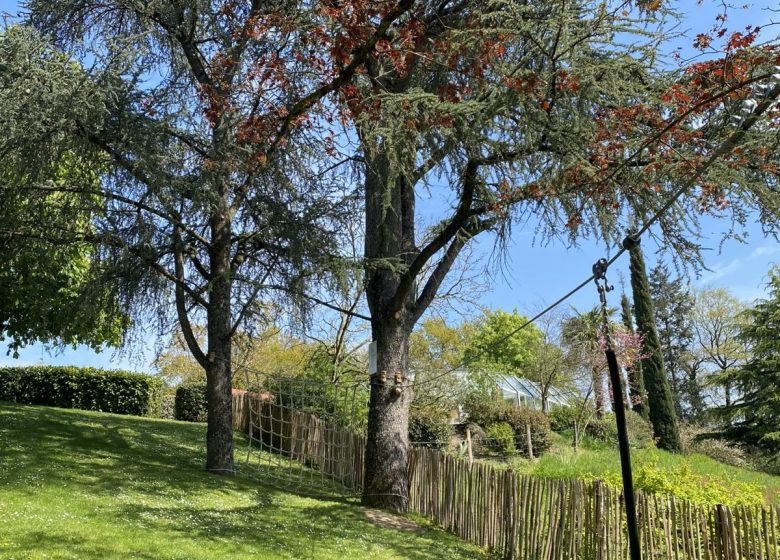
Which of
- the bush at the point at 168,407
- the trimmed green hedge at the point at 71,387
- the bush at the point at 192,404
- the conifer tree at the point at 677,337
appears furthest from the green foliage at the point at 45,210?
the conifer tree at the point at 677,337

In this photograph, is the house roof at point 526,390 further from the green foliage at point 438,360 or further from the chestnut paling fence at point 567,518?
the chestnut paling fence at point 567,518

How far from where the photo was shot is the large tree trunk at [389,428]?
8.74 m

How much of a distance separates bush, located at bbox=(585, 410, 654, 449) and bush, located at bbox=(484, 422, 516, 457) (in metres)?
4.02

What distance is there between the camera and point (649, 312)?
22.0m

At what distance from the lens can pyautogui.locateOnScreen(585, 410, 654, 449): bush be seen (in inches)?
718

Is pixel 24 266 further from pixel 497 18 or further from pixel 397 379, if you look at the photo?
pixel 497 18

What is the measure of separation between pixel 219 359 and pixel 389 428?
2.87 meters

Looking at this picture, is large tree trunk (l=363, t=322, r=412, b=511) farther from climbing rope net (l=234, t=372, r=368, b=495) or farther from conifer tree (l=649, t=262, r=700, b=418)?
conifer tree (l=649, t=262, r=700, b=418)

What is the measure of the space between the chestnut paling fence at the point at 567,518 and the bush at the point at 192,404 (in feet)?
33.3

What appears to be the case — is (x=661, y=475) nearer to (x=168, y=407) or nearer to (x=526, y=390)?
(x=168, y=407)

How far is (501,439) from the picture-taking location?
1562 cm

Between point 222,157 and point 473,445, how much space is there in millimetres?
10332

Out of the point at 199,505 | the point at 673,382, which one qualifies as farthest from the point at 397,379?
the point at 673,382

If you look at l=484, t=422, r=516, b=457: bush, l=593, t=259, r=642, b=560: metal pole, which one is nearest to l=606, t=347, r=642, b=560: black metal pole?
l=593, t=259, r=642, b=560: metal pole
